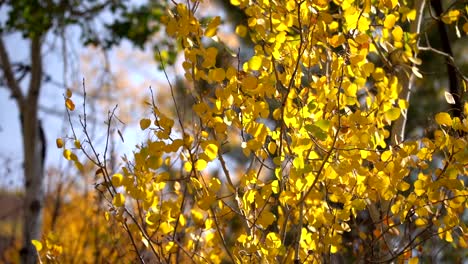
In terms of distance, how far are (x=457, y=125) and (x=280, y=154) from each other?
23.8 inches

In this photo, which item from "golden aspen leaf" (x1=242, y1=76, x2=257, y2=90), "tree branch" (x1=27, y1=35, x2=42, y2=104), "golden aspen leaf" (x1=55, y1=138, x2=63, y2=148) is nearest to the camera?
"golden aspen leaf" (x1=242, y1=76, x2=257, y2=90)

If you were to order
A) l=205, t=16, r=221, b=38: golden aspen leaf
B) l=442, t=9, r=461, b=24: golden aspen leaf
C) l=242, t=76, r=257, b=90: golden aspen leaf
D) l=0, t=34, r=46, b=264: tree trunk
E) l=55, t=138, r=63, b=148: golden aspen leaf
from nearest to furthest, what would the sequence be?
1. l=242, t=76, r=257, b=90: golden aspen leaf
2. l=205, t=16, r=221, b=38: golden aspen leaf
3. l=55, t=138, r=63, b=148: golden aspen leaf
4. l=442, t=9, r=461, b=24: golden aspen leaf
5. l=0, t=34, r=46, b=264: tree trunk

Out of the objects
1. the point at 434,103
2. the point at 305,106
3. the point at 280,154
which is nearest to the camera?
the point at 305,106

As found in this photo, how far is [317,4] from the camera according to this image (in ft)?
6.61

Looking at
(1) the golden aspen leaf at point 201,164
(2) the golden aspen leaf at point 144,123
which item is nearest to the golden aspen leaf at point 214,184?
(1) the golden aspen leaf at point 201,164

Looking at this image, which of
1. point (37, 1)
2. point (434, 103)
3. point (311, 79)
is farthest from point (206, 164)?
point (434, 103)

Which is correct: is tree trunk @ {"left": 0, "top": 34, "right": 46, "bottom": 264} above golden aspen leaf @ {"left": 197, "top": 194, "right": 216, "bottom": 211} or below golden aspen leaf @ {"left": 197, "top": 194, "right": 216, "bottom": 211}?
above

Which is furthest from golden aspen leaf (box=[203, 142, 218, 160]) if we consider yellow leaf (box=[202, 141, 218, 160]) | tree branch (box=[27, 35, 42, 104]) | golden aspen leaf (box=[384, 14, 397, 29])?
tree branch (box=[27, 35, 42, 104])

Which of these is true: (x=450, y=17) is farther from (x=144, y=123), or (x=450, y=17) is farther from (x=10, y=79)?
(x=10, y=79)

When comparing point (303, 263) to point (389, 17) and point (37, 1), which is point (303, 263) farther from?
point (37, 1)

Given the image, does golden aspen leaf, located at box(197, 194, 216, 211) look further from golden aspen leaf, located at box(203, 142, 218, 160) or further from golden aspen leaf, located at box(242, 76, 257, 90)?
golden aspen leaf, located at box(242, 76, 257, 90)

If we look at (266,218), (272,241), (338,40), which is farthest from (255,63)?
(272,241)

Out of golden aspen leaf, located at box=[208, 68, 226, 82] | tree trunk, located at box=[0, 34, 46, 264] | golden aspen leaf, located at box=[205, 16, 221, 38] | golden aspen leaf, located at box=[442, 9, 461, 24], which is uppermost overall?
tree trunk, located at box=[0, 34, 46, 264]

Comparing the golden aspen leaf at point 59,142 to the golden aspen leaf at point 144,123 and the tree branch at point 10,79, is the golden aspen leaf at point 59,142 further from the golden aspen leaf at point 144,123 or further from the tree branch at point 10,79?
the tree branch at point 10,79
